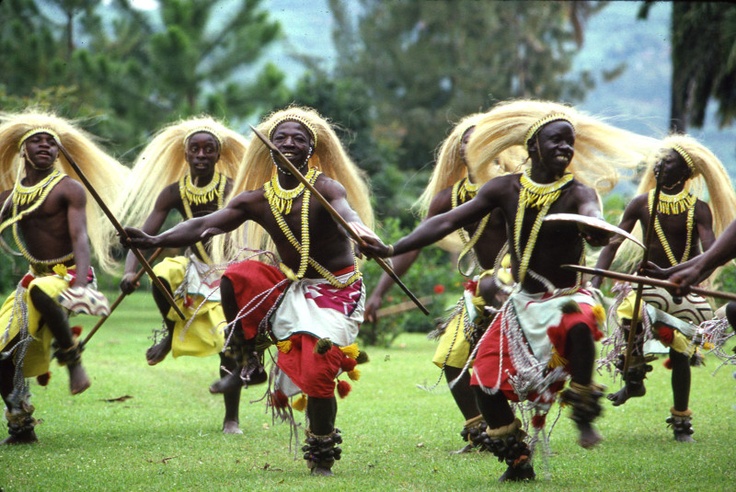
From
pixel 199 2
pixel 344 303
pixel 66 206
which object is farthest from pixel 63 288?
Result: pixel 199 2

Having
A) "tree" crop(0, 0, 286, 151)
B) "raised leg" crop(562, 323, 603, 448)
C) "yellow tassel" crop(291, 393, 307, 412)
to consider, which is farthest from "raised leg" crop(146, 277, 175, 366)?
"tree" crop(0, 0, 286, 151)

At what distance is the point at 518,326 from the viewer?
18.9ft

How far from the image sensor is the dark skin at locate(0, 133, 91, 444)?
7.19 meters

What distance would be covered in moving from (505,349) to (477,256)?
5.00ft

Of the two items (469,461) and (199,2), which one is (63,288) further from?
(199,2)

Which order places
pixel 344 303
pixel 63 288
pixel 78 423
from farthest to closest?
pixel 78 423
pixel 63 288
pixel 344 303

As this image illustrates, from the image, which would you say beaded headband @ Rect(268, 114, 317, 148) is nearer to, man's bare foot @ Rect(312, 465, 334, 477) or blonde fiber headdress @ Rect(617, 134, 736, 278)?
man's bare foot @ Rect(312, 465, 334, 477)

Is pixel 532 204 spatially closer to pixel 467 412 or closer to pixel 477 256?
pixel 477 256

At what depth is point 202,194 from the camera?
804 cm

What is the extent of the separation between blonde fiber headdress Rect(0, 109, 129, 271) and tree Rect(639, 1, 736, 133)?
45.7 feet

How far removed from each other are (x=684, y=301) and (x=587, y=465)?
1.69m

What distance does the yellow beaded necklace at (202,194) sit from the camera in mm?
8023

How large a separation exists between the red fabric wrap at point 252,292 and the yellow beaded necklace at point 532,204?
1.50 meters

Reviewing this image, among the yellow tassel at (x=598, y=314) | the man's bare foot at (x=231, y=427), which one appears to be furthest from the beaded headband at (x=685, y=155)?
the man's bare foot at (x=231, y=427)
